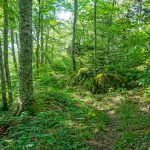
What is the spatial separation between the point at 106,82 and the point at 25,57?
793cm

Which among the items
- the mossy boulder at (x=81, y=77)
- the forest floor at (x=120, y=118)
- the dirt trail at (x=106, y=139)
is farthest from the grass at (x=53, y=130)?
the mossy boulder at (x=81, y=77)

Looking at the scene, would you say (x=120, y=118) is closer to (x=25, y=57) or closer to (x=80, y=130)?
(x=80, y=130)

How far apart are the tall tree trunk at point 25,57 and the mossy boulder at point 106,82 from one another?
7367mm

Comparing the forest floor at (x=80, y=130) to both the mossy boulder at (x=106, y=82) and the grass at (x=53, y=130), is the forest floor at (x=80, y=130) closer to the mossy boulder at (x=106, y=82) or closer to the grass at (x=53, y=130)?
the grass at (x=53, y=130)

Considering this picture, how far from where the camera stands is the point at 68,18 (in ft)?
92.6

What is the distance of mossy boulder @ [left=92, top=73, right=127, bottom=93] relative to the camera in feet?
49.5

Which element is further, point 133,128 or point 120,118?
point 120,118

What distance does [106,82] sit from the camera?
1530cm

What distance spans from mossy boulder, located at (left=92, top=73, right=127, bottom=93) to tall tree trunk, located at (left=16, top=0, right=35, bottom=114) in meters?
7.37

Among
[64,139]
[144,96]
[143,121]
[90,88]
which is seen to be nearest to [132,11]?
[90,88]

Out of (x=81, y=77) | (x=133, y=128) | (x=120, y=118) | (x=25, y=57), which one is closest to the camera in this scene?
(x=133, y=128)

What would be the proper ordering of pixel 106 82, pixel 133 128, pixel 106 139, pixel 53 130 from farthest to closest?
pixel 106 82 < pixel 133 128 < pixel 53 130 < pixel 106 139

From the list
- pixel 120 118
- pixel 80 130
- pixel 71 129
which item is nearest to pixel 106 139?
pixel 80 130

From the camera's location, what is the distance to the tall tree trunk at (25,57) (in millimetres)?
Answer: 8141
